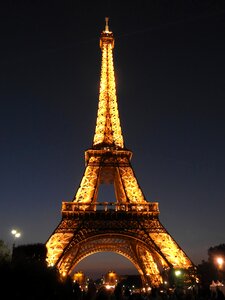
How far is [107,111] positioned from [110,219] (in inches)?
725

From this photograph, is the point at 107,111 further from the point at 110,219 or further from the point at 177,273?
the point at 177,273

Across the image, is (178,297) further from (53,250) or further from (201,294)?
(53,250)

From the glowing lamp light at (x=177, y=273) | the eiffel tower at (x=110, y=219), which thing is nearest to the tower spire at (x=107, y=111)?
the eiffel tower at (x=110, y=219)

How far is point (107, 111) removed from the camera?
158 feet

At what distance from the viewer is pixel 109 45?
55438mm

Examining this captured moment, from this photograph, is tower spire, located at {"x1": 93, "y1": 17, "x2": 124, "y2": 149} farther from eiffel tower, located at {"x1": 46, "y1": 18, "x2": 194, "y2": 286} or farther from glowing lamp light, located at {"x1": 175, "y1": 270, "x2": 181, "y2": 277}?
glowing lamp light, located at {"x1": 175, "y1": 270, "x2": 181, "y2": 277}

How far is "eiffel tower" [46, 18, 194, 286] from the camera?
32.5m

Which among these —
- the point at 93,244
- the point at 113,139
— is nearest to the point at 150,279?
the point at 93,244

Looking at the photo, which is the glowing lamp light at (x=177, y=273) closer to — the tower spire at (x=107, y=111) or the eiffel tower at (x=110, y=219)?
the eiffel tower at (x=110, y=219)

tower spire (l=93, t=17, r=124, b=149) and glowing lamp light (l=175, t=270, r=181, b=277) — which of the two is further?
tower spire (l=93, t=17, r=124, b=149)

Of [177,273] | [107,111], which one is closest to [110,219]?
[177,273]

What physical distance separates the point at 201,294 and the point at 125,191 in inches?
868

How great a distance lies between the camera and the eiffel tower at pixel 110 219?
3250 cm

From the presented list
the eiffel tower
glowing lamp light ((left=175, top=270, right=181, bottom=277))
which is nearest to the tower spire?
the eiffel tower
